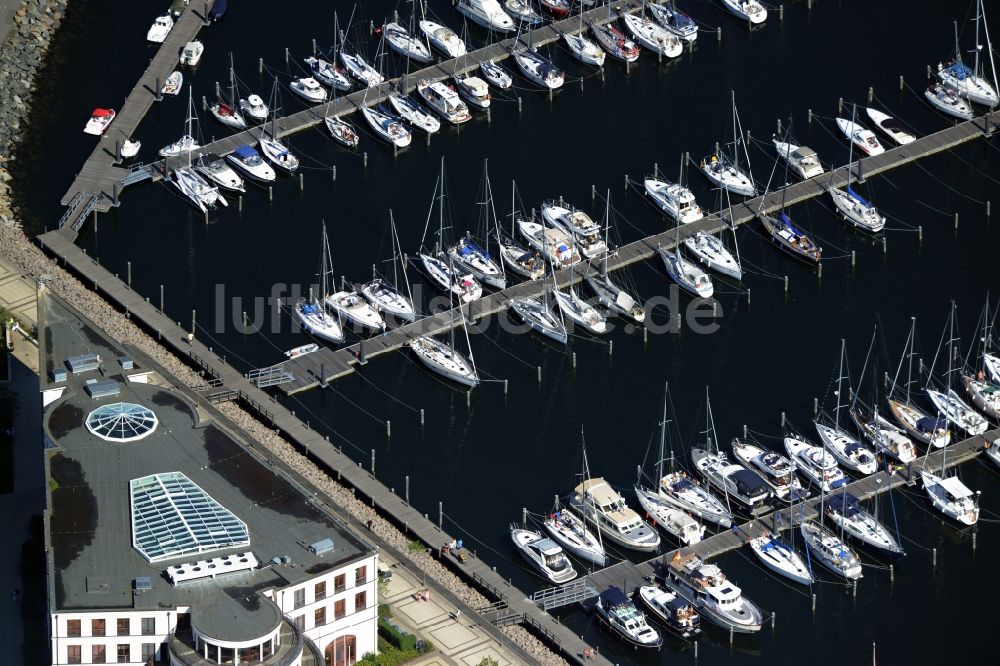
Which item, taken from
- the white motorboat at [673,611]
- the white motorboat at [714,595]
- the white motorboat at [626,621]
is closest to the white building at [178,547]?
the white motorboat at [626,621]

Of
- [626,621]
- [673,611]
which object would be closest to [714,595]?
[673,611]

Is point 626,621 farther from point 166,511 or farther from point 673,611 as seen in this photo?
point 166,511

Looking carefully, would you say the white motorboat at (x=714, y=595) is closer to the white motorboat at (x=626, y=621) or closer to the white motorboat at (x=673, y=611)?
the white motorboat at (x=673, y=611)

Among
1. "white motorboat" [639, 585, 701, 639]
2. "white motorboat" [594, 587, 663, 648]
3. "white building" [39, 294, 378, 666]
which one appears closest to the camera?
"white building" [39, 294, 378, 666]

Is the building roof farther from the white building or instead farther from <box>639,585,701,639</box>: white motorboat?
<box>639,585,701,639</box>: white motorboat

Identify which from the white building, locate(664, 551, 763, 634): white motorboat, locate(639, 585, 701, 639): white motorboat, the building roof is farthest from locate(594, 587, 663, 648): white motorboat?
the building roof

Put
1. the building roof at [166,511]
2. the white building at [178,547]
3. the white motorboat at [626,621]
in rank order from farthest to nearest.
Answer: the white motorboat at [626,621] → the building roof at [166,511] → the white building at [178,547]
